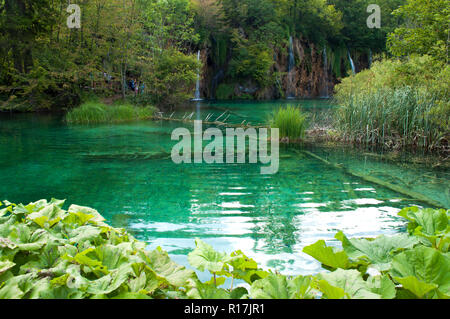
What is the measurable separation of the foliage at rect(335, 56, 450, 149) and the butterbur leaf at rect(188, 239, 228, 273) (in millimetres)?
8069

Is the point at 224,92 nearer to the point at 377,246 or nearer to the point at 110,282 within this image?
the point at 377,246

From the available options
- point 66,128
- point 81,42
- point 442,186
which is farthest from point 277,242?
point 81,42

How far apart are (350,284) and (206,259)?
22.6 inches

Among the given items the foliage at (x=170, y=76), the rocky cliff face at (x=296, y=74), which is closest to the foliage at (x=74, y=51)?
the foliage at (x=170, y=76)

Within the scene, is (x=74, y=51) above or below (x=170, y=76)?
above

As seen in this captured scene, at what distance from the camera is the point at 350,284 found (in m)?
1.46

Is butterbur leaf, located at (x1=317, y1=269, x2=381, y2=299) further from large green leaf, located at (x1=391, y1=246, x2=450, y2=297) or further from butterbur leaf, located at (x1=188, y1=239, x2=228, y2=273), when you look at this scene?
butterbur leaf, located at (x1=188, y1=239, x2=228, y2=273)

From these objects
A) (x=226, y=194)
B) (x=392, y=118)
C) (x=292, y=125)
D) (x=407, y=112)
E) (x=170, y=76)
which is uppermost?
(x=170, y=76)

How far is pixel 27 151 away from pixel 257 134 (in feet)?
20.1

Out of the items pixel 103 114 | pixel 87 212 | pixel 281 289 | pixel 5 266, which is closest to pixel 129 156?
pixel 87 212

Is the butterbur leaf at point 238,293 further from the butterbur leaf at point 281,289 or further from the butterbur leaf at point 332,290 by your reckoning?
the butterbur leaf at point 332,290

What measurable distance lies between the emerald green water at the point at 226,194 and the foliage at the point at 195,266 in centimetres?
146

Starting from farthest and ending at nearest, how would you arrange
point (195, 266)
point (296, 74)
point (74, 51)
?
point (296, 74), point (74, 51), point (195, 266)

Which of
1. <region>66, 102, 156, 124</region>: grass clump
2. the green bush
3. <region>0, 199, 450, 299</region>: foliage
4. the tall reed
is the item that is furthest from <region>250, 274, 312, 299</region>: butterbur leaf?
the green bush
